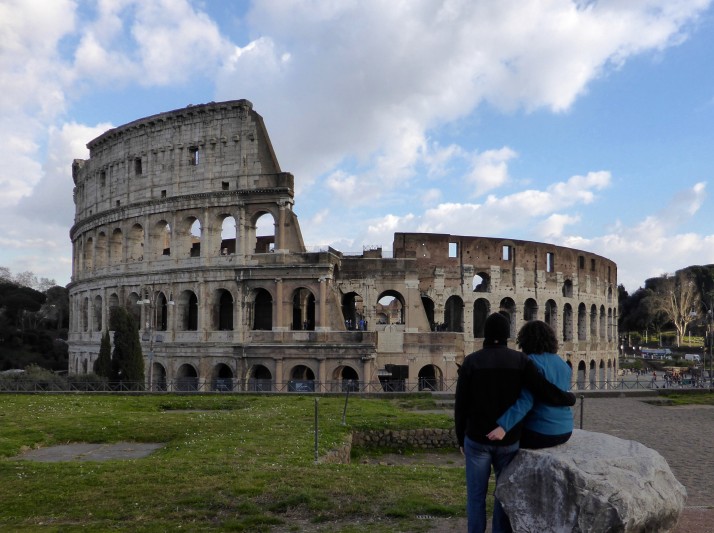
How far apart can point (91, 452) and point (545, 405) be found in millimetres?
10378

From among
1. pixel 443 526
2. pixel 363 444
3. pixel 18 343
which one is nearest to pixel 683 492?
pixel 443 526

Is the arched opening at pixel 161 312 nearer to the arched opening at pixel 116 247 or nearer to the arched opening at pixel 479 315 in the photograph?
the arched opening at pixel 116 247

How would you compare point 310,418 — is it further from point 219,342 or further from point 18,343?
point 18,343

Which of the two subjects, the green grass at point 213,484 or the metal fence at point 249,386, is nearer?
the green grass at point 213,484

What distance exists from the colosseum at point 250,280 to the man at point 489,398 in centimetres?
2217

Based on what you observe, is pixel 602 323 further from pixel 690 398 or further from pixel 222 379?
pixel 222 379

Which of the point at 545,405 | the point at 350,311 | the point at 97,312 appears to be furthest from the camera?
the point at 97,312

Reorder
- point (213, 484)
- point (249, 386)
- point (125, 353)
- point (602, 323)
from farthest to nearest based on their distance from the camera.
Result: point (602, 323)
point (249, 386)
point (125, 353)
point (213, 484)

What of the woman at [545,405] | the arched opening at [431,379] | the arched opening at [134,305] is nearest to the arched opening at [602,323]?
the arched opening at [431,379]

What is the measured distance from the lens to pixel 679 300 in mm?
76625

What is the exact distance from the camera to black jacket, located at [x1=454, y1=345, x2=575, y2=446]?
4.91 metres

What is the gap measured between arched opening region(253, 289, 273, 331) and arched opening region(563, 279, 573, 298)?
66.7ft

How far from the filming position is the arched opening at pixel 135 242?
34.8 meters

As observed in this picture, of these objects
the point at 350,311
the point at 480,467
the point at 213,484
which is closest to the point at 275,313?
the point at 350,311
